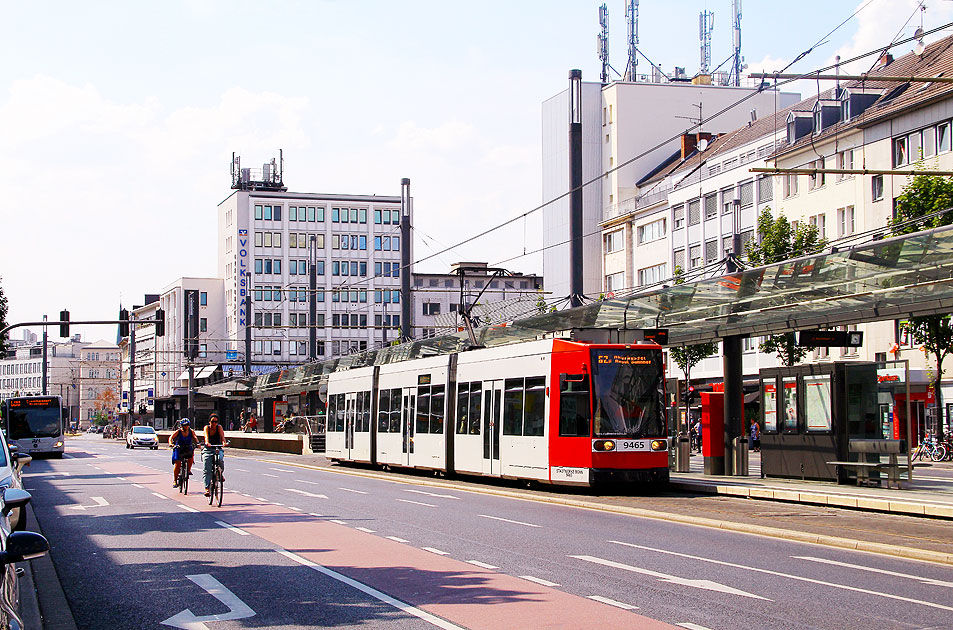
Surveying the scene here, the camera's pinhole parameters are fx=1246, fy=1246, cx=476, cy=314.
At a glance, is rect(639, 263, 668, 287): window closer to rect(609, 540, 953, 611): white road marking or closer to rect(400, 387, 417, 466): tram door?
rect(400, 387, 417, 466): tram door

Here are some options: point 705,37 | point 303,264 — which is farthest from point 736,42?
point 303,264

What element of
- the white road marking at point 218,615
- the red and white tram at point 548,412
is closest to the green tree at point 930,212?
the red and white tram at point 548,412

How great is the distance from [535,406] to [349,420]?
50.3ft

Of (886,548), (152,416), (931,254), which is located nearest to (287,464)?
(931,254)

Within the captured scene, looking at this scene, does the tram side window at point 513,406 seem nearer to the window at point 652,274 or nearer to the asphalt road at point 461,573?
the asphalt road at point 461,573

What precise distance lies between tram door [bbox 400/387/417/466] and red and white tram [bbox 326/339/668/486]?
76cm

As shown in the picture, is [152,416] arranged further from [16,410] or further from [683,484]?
[683,484]

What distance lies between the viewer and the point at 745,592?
35.1 ft

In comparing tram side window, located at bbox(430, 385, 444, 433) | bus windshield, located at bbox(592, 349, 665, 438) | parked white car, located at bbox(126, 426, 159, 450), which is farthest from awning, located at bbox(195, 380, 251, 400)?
bus windshield, located at bbox(592, 349, 665, 438)

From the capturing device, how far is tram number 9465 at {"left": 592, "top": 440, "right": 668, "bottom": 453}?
78.9ft

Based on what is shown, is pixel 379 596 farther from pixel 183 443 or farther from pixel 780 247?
pixel 780 247

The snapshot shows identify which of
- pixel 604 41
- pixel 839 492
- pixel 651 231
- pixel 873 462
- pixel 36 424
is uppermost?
pixel 604 41

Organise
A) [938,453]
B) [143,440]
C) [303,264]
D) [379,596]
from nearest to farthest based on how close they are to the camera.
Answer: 1. [379,596]
2. [938,453]
3. [143,440]
4. [303,264]

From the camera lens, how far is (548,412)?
2486cm
